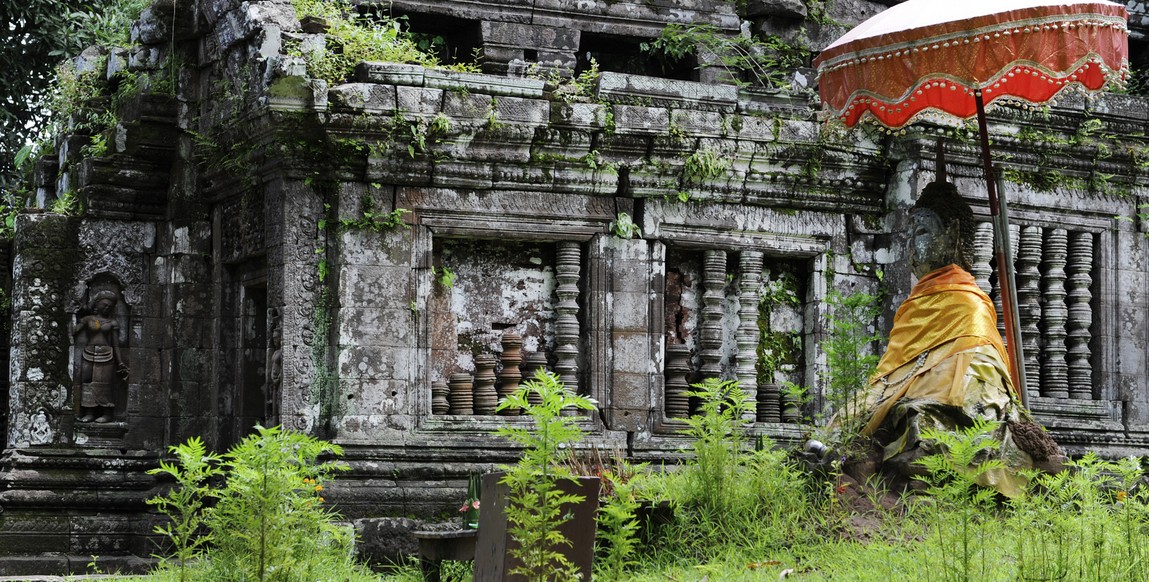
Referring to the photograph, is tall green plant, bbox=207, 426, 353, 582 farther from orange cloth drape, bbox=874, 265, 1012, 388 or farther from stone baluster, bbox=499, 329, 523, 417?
orange cloth drape, bbox=874, 265, 1012, 388

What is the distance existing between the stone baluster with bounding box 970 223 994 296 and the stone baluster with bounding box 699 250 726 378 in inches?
80.3

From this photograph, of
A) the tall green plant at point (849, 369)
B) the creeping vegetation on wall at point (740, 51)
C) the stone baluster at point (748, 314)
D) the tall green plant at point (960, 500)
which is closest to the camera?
the tall green plant at point (960, 500)

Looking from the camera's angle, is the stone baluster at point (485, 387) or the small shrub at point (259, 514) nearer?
the small shrub at point (259, 514)

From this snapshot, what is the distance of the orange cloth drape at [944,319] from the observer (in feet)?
30.5

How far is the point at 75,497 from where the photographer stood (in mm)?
11969

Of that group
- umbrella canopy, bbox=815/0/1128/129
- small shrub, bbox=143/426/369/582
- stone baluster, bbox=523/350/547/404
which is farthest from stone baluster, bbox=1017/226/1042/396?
small shrub, bbox=143/426/369/582

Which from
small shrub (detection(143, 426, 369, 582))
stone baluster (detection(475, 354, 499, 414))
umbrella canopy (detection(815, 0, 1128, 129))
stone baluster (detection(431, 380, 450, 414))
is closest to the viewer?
small shrub (detection(143, 426, 369, 582))

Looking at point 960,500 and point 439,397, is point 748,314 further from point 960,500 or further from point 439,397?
point 960,500

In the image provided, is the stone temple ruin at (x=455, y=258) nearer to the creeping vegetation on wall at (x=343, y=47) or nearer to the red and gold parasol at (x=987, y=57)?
the creeping vegetation on wall at (x=343, y=47)

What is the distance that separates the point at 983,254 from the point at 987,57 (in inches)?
120

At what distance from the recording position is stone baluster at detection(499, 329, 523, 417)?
10898mm

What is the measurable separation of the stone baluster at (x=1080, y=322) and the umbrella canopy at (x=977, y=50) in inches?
99.5

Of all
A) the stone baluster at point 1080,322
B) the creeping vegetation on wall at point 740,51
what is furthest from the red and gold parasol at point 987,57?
the creeping vegetation on wall at point 740,51

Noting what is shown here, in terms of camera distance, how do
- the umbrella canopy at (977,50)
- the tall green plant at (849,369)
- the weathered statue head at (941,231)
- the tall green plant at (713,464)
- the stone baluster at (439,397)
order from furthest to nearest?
the stone baluster at (439,397) < the weathered statue head at (941,231) < the tall green plant at (849,369) < the umbrella canopy at (977,50) < the tall green plant at (713,464)
